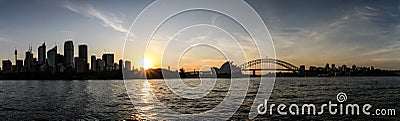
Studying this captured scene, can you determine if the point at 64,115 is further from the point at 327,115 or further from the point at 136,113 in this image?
the point at 327,115

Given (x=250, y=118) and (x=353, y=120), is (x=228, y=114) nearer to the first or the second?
(x=250, y=118)

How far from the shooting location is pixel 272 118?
39.4m

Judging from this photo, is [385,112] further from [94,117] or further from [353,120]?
[94,117]

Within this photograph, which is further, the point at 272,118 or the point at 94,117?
the point at 94,117

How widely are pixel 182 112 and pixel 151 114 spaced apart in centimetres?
390

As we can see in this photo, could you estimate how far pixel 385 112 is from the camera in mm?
44750

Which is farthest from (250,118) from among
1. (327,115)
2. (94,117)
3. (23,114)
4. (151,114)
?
(23,114)

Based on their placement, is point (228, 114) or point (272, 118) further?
point (228, 114)

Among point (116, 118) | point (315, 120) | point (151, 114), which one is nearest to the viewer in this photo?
point (315, 120)

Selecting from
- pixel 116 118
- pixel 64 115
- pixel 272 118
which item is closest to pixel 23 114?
pixel 64 115

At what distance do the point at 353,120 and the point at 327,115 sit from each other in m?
3.79

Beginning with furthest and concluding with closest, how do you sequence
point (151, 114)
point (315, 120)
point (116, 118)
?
point (151, 114) → point (116, 118) → point (315, 120)

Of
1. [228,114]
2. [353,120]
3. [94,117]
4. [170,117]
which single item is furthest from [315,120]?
[94,117]

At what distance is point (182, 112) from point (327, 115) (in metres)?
16.7
